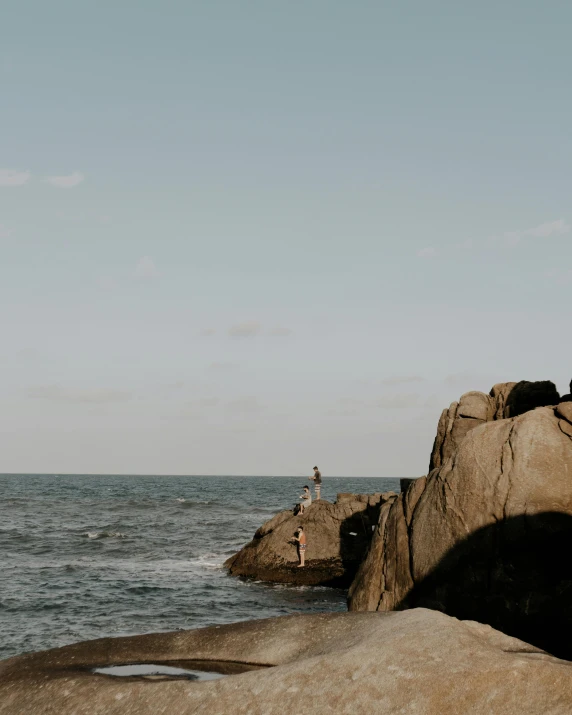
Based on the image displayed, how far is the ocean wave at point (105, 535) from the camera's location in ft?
186

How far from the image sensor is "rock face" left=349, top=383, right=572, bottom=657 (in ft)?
60.2

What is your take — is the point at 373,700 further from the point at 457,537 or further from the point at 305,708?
the point at 457,537

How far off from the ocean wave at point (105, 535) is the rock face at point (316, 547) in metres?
18.7

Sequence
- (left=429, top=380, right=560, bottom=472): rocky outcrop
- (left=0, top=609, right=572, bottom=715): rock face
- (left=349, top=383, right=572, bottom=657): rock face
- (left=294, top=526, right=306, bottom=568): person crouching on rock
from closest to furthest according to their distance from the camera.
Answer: (left=0, top=609, right=572, bottom=715): rock face, (left=349, top=383, right=572, bottom=657): rock face, (left=429, top=380, right=560, bottom=472): rocky outcrop, (left=294, top=526, right=306, bottom=568): person crouching on rock

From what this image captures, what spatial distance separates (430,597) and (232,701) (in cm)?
1424

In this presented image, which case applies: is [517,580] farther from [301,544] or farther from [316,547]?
[316,547]

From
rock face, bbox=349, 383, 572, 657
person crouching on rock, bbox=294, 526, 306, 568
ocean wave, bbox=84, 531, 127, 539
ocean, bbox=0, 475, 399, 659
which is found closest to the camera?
rock face, bbox=349, 383, 572, 657

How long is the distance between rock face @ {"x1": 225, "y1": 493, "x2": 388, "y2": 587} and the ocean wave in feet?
61.4

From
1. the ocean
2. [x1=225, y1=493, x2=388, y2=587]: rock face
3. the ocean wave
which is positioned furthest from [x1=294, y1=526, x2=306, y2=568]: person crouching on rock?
the ocean wave

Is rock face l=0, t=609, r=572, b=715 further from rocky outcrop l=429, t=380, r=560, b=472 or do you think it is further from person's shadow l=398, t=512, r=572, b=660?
rocky outcrop l=429, t=380, r=560, b=472

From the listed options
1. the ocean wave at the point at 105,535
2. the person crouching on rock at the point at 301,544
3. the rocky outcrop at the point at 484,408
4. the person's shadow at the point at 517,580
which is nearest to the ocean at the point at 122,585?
the ocean wave at the point at 105,535

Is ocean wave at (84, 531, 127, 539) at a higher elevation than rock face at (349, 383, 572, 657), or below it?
below

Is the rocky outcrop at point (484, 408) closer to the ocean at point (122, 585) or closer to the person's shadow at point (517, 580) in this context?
the person's shadow at point (517, 580)

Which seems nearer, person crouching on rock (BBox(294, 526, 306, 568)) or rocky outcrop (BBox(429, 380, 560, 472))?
rocky outcrop (BBox(429, 380, 560, 472))
